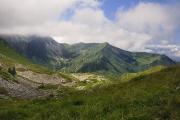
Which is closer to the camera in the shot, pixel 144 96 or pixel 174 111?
pixel 174 111

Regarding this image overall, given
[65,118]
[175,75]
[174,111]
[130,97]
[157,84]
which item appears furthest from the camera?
[175,75]

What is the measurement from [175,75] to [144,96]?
31.8 ft

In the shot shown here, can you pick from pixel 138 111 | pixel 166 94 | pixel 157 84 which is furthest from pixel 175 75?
pixel 138 111

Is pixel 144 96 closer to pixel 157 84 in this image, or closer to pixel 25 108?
pixel 157 84

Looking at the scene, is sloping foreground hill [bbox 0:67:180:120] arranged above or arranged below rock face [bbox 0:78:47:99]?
above

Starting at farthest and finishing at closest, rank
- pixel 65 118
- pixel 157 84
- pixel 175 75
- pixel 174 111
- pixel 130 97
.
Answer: pixel 175 75
pixel 157 84
pixel 130 97
pixel 65 118
pixel 174 111

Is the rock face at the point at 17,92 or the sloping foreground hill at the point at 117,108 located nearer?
the sloping foreground hill at the point at 117,108

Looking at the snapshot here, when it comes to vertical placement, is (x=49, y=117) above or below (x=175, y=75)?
below

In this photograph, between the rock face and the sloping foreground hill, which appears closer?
the sloping foreground hill

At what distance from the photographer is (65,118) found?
2148 centimetres

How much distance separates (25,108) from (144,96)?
9.08 metres

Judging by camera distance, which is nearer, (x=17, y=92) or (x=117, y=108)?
(x=117, y=108)

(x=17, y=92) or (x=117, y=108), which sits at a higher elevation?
(x=117, y=108)

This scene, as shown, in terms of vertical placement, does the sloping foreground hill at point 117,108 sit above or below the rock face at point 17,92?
above
